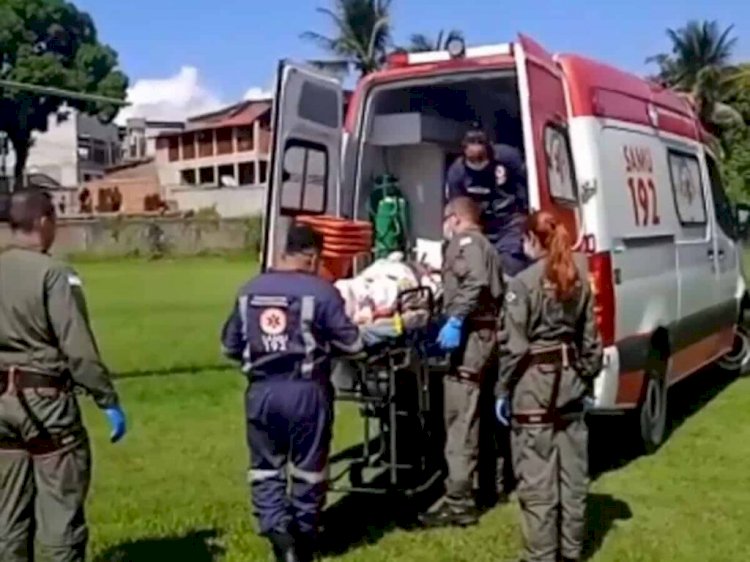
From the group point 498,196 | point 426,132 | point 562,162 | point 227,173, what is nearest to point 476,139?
point 498,196

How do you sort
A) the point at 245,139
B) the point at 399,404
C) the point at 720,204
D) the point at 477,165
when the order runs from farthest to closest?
1. the point at 245,139
2. the point at 720,204
3. the point at 477,165
4. the point at 399,404

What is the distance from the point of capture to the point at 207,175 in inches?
3000

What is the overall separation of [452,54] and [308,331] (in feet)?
9.47

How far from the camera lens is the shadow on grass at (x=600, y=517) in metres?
7.09

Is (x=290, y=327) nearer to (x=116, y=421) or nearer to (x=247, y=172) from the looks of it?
(x=116, y=421)

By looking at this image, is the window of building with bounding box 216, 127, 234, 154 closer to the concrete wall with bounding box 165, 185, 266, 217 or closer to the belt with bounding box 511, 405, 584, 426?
the concrete wall with bounding box 165, 185, 266, 217

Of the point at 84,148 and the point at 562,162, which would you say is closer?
the point at 562,162

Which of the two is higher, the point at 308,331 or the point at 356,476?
the point at 308,331

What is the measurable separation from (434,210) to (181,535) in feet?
10.6

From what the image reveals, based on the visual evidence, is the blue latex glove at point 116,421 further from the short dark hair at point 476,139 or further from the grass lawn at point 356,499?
the short dark hair at point 476,139

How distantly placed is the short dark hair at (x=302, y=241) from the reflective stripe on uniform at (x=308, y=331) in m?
0.27

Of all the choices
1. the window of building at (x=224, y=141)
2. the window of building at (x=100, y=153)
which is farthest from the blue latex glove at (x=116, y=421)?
the window of building at (x=100, y=153)

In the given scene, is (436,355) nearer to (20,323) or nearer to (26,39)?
(20,323)

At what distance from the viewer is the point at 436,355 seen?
7562 millimetres
